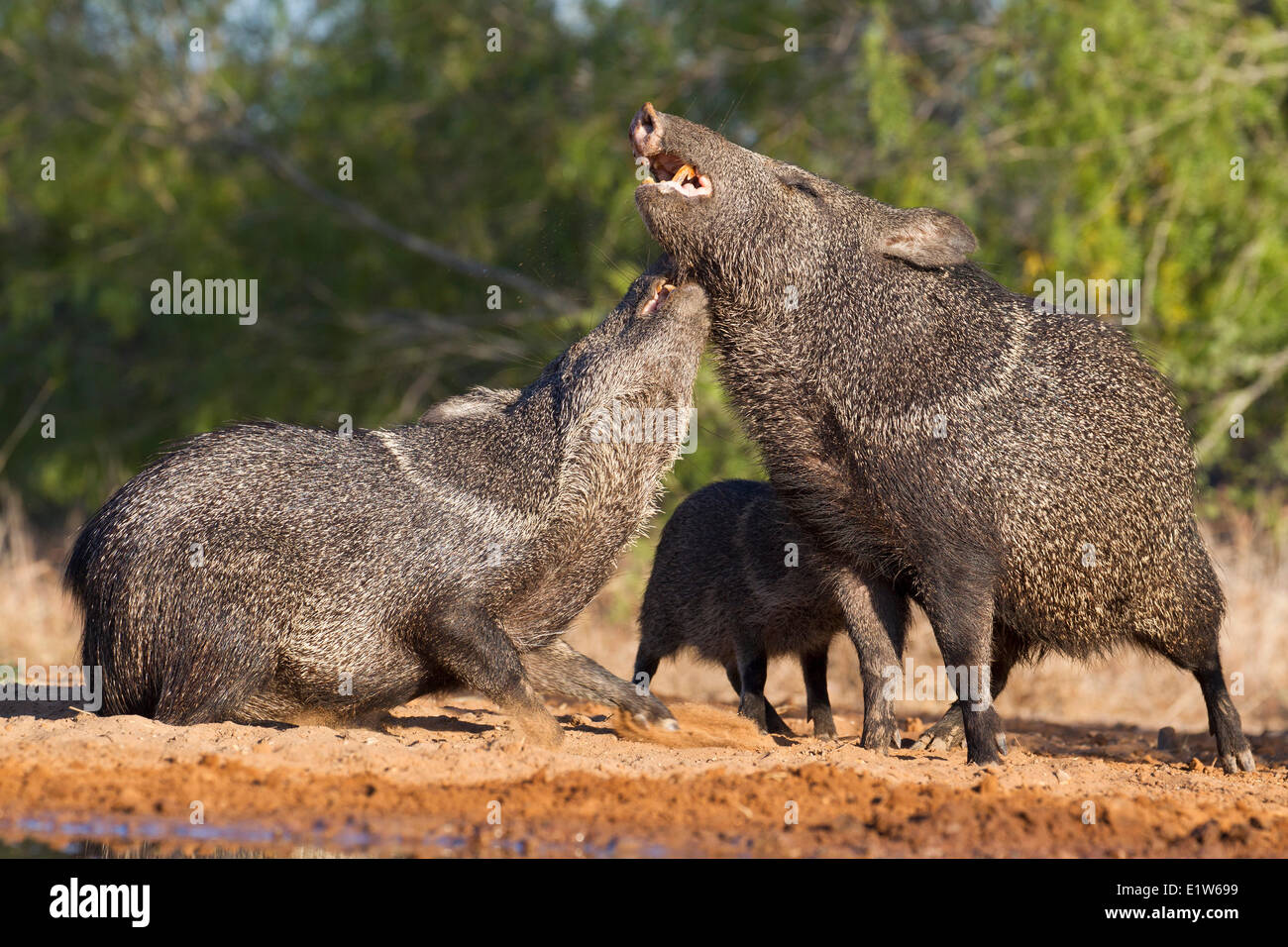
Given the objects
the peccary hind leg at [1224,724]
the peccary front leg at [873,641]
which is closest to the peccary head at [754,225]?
the peccary front leg at [873,641]

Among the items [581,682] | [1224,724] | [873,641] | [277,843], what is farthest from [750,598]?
[277,843]

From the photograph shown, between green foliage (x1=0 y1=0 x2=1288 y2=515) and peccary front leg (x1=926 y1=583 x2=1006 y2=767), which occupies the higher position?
green foliage (x1=0 y1=0 x2=1288 y2=515)

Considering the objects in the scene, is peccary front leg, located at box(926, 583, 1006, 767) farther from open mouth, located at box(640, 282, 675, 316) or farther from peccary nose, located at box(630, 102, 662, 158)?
peccary nose, located at box(630, 102, 662, 158)

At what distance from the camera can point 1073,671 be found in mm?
9078

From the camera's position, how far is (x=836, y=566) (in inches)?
206

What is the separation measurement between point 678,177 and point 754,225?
1.06 ft

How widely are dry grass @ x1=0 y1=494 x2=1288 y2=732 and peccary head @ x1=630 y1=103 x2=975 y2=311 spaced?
3180 millimetres

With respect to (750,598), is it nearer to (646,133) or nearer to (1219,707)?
(1219,707)

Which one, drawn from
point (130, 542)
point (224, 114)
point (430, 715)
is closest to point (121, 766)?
point (130, 542)

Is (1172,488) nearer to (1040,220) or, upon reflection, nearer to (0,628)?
(1040,220)

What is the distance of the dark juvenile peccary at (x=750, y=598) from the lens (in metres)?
5.38

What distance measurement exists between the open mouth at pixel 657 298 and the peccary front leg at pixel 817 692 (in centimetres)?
169

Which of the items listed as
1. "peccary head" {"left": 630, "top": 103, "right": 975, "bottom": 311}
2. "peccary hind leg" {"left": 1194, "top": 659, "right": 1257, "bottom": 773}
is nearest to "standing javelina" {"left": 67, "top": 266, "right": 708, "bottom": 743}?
"peccary head" {"left": 630, "top": 103, "right": 975, "bottom": 311}

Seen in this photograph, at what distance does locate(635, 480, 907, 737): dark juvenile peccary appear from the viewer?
5383 mm
